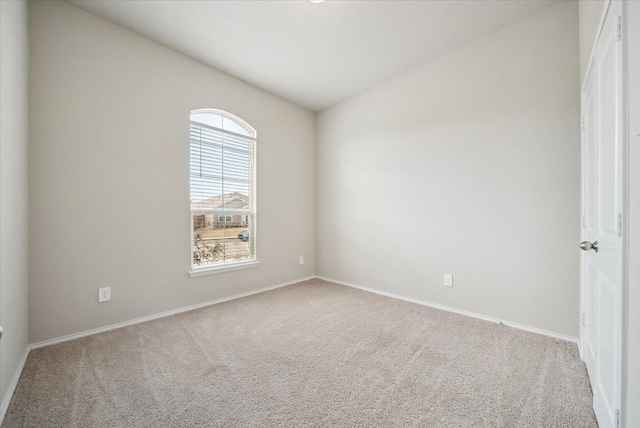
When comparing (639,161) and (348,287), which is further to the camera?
(348,287)

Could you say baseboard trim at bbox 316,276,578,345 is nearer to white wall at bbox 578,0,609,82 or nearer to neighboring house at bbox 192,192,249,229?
neighboring house at bbox 192,192,249,229

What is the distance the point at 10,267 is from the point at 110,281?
0.87 metres

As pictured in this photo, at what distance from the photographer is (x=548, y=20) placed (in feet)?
7.86

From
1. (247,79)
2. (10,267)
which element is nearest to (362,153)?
(247,79)

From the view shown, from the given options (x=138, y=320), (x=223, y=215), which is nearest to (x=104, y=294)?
(x=138, y=320)

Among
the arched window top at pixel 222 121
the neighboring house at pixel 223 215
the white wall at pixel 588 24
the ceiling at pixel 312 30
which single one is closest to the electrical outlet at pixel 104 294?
the neighboring house at pixel 223 215

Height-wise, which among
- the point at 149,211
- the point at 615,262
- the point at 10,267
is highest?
the point at 149,211

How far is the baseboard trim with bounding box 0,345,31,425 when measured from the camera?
1.45m

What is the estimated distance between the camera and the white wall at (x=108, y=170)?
2.18 metres

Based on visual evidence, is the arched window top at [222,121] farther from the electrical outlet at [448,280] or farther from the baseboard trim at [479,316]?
the electrical outlet at [448,280]

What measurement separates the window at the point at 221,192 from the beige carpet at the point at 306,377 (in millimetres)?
829

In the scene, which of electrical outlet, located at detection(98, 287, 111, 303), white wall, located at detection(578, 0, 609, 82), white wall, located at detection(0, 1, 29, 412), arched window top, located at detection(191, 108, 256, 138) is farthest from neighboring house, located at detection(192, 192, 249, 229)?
white wall, located at detection(578, 0, 609, 82)

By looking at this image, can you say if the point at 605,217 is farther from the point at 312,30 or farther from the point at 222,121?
the point at 222,121

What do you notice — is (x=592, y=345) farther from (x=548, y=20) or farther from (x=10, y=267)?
(x=10, y=267)
